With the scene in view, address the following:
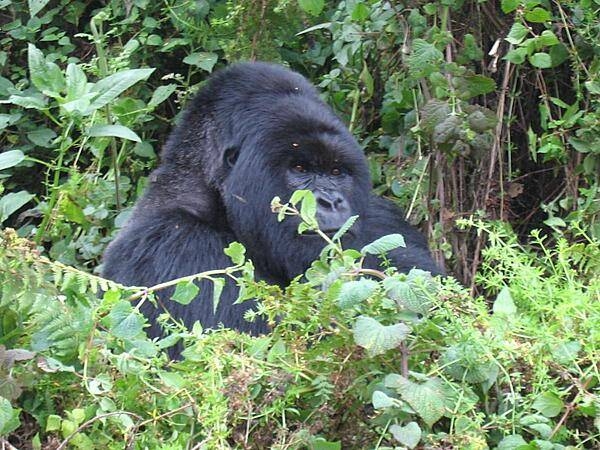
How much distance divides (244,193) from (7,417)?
6.26ft

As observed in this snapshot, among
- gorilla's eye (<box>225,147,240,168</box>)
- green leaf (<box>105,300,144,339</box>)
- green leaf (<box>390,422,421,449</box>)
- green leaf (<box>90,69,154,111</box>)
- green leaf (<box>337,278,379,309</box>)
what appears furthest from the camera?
gorilla's eye (<box>225,147,240,168</box>)

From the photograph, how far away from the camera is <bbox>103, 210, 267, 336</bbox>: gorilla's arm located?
388 cm

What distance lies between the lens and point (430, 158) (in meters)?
4.69

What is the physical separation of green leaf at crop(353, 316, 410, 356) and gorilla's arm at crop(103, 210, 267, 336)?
5.16 ft

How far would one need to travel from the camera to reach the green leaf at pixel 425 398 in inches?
87.7

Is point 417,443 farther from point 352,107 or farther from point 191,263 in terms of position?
point 352,107

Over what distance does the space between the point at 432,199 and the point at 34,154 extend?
7.15 feet

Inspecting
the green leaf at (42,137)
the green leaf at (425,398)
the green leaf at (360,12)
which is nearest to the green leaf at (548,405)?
the green leaf at (425,398)

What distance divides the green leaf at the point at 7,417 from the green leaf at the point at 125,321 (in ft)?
0.84

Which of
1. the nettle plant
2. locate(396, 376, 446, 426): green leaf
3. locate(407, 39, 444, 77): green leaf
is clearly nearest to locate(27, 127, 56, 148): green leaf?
the nettle plant

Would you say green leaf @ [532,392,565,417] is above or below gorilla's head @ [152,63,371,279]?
above

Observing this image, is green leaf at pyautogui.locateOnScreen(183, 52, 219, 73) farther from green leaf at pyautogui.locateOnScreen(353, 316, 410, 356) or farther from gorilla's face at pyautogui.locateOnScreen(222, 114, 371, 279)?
green leaf at pyautogui.locateOnScreen(353, 316, 410, 356)

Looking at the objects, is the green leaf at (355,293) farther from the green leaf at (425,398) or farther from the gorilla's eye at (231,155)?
the gorilla's eye at (231,155)

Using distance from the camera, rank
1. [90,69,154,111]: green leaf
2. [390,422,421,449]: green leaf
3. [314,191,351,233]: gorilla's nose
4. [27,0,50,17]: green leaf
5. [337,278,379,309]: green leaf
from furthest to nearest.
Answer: [27,0,50,17]: green leaf → [90,69,154,111]: green leaf → [314,191,351,233]: gorilla's nose → [337,278,379,309]: green leaf → [390,422,421,449]: green leaf
